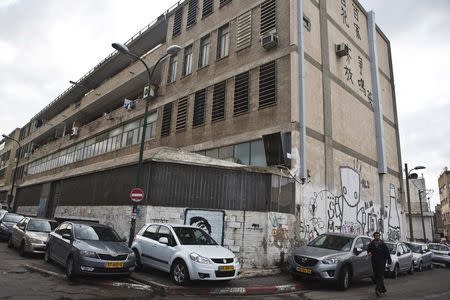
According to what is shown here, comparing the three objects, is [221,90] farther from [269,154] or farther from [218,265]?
[218,265]

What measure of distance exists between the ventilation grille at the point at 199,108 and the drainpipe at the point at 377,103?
12.0 m

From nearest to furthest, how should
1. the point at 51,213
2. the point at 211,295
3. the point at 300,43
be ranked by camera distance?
the point at 211,295
the point at 300,43
the point at 51,213

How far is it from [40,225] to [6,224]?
224 inches

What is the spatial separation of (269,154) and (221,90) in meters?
5.76

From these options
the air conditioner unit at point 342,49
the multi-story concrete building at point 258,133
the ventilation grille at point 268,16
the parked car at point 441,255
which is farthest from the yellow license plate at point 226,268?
the parked car at point 441,255

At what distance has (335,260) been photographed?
1041cm

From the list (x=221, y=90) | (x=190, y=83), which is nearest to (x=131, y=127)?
(x=190, y=83)

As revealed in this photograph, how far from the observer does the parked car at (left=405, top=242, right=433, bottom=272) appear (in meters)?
18.7

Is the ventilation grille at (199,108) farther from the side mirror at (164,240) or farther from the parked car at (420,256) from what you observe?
the parked car at (420,256)

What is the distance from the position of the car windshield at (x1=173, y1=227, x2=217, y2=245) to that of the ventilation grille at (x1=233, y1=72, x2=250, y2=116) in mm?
9421

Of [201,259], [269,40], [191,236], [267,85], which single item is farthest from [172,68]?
[201,259]

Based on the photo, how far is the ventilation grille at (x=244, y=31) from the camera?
19.9 meters

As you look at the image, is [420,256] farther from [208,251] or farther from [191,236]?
[208,251]

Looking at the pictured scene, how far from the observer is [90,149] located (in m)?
32.5
